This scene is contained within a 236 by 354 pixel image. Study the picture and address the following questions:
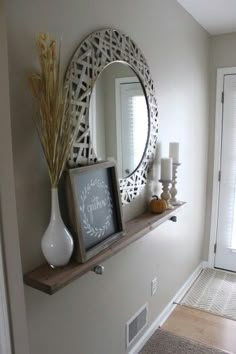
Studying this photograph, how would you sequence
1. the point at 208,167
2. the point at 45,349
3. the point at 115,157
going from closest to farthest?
the point at 45,349 → the point at 115,157 → the point at 208,167

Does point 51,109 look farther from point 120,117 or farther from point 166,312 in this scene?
point 166,312

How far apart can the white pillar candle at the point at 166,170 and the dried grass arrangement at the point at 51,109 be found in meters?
1.02

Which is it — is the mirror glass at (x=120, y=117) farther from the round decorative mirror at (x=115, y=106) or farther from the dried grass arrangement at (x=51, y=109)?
the dried grass arrangement at (x=51, y=109)

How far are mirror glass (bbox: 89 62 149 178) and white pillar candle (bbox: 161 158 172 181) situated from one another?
0.22 metres

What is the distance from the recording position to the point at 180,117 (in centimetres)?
250

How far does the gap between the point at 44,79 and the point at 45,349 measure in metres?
1.10

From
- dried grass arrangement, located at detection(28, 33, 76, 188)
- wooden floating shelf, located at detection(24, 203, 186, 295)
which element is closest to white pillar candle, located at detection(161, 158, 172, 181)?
wooden floating shelf, located at detection(24, 203, 186, 295)

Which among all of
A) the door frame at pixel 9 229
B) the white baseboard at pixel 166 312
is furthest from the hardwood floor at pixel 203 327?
the door frame at pixel 9 229

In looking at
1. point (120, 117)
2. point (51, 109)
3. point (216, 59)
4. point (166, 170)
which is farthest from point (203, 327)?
point (216, 59)

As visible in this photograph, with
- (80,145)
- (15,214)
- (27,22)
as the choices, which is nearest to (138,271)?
(80,145)

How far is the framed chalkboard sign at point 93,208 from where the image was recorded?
4.23ft

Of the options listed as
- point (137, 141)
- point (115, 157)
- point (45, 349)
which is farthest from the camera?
point (137, 141)

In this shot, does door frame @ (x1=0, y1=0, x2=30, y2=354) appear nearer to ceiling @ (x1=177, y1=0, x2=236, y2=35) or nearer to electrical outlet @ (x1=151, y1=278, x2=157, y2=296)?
electrical outlet @ (x1=151, y1=278, x2=157, y2=296)

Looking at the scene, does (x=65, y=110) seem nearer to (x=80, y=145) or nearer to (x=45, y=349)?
(x=80, y=145)
